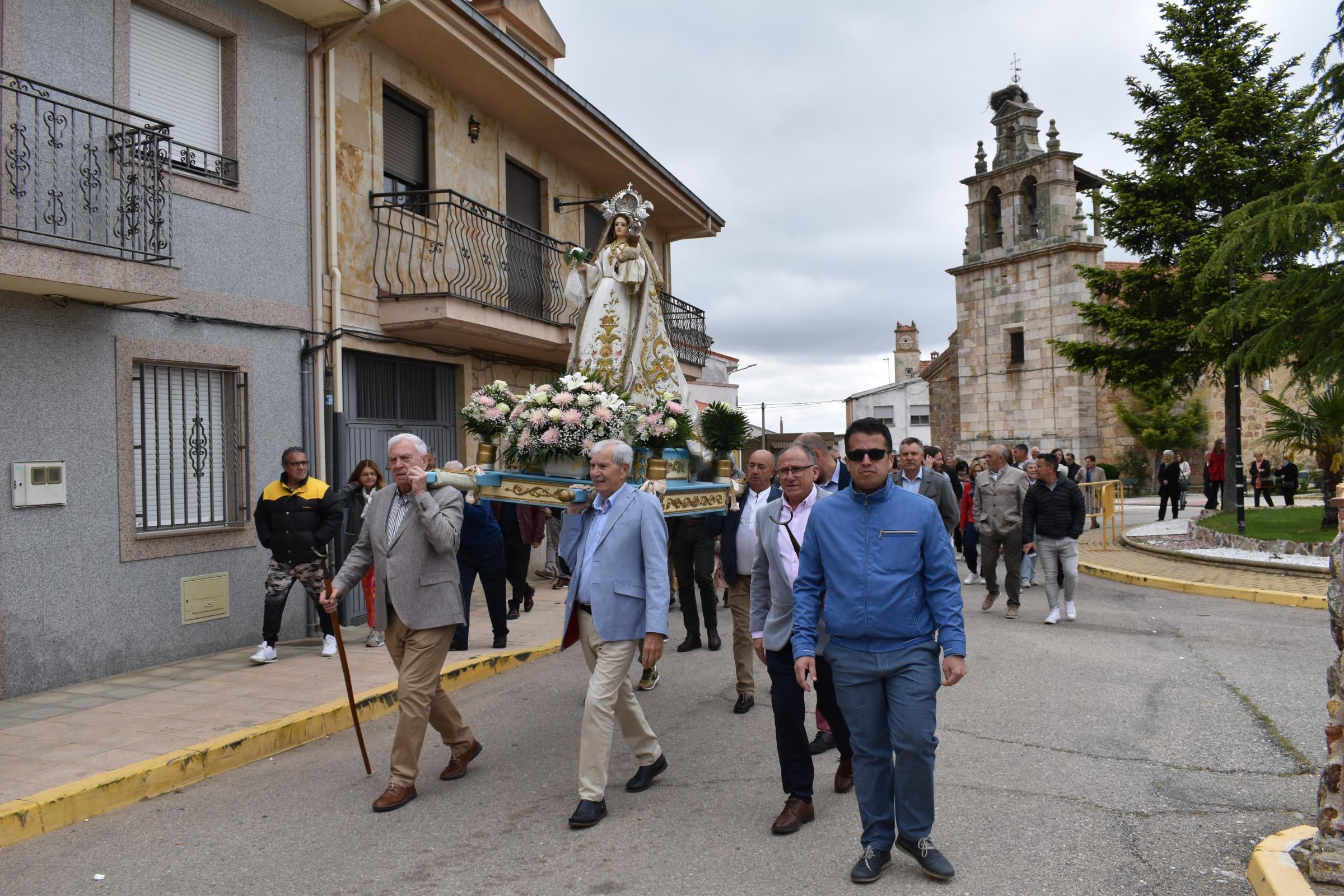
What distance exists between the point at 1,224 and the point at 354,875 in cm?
562

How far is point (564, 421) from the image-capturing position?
19.6 feet

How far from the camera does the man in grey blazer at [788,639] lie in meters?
4.56

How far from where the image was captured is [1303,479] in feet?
110

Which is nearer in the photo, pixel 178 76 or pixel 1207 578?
pixel 178 76

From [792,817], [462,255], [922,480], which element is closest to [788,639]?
[792,817]

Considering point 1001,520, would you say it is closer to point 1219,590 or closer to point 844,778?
point 1219,590

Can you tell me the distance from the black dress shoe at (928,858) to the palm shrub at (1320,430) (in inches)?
555

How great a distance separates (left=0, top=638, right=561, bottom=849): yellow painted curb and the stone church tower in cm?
3516

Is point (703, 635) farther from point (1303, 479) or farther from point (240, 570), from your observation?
point (1303, 479)

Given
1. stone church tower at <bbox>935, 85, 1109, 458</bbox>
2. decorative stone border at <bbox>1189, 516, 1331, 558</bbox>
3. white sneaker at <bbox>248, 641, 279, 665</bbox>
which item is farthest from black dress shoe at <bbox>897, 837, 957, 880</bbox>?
stone church tower at <bbox>935, 85, 1109, 458</bbox>

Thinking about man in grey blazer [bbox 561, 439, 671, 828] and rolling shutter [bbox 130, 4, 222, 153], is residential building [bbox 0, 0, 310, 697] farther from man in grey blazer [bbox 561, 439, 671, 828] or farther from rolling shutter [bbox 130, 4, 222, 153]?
man in grey blazer [bbox 561, 439, 671, 828]

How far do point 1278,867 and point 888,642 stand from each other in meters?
1.61

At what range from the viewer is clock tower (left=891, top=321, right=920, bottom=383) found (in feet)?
263

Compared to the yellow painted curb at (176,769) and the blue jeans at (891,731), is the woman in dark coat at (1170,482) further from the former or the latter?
the blue jeans at (891,731)
